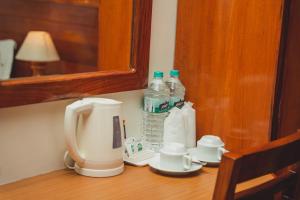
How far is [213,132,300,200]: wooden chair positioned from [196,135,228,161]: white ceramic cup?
12.7 inches

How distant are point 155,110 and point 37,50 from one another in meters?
0.44

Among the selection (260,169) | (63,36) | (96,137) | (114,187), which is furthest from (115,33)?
(260,169)

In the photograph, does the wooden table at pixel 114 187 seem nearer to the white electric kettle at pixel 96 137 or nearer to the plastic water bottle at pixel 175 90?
the white electric kettle at pixel 96 137

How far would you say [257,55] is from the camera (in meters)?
1.57

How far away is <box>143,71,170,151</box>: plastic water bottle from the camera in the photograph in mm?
1681

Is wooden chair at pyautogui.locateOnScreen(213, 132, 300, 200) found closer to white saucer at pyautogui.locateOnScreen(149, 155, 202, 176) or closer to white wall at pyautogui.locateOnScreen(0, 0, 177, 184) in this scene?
white saucer at pyautogui.locateOnScreen(149, 155, 202, 176)

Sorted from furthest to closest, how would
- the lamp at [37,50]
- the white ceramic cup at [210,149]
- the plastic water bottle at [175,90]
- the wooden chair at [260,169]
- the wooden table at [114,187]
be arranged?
the plastic water bottle at [175,90]
the white ceramic cup at [210,149]
the lamp at [37,50]
the wooden table at [114,187]
the wooden chair at [260,169]

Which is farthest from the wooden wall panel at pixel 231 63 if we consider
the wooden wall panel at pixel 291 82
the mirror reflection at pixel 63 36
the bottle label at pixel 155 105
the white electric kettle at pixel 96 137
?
the white electric kettle at pixel 96 137

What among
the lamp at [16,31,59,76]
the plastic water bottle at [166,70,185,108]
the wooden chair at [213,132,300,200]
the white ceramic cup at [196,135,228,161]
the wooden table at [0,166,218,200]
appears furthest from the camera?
the plastic water bottle at [166,70,185,108]

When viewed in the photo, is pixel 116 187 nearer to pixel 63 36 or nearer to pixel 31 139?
pixel 31 139

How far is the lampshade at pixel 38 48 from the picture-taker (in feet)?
4.79

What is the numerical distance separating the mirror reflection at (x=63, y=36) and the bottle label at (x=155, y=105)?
138 millimetres

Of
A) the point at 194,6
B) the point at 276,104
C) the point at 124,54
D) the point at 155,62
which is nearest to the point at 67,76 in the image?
the point at 124,54

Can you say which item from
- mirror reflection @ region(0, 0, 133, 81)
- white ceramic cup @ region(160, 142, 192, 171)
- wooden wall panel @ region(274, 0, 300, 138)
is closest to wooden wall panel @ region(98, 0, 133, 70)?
mirror reflection @ region(0, 0, 133, 81)
